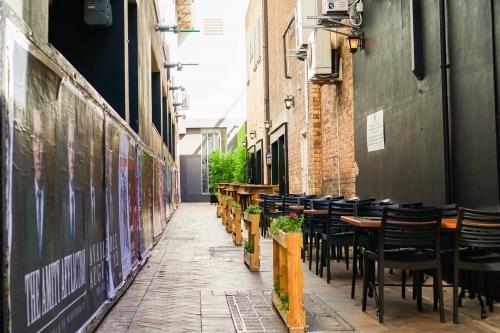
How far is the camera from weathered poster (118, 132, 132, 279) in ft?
18.1

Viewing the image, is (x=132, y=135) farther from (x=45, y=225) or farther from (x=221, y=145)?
(x=221, y=145)

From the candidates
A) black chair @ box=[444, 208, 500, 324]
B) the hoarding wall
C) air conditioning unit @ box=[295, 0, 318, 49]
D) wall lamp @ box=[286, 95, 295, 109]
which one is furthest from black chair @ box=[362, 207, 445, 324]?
wall lamp @ box=[286, 95, 295, 109]

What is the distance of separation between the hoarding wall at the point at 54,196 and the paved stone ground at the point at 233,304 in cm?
41

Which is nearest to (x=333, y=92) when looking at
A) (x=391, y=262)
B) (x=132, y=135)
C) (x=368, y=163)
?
(x=368, y=163)

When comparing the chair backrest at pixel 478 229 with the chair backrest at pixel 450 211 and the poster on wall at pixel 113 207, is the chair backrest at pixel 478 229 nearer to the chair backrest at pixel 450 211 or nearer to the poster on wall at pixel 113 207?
the chair backrest at pixel 450 211

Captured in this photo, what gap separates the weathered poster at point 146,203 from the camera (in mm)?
7945

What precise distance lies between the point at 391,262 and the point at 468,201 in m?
1.55

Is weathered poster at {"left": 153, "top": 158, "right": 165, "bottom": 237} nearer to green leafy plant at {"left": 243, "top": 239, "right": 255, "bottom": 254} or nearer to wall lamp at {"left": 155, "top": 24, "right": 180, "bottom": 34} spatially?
green leafy plant at {"left": 243, "top": 239, "right": 255, "bottom": 254}

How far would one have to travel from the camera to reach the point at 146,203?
28.5 ft

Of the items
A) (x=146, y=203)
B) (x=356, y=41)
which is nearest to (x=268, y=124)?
(x=356, y=41)

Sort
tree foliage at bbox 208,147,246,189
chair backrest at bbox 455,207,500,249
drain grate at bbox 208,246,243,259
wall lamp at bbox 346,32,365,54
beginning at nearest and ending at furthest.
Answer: chair backrest at bbox 455,207,500,249 < drain grate at bbox 208,246,243,259 < wall lamp at bbox 346,32,365,54 < tree foliage at bbox 208,147,246,189

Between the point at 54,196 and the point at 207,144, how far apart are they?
32.3 meters

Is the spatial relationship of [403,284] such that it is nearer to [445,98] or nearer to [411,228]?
[411,228]

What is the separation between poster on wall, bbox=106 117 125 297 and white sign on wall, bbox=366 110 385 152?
3.90 m
